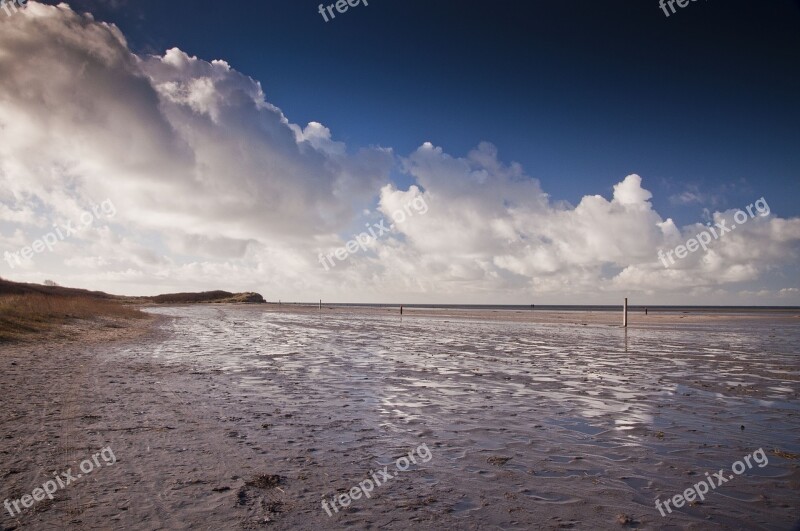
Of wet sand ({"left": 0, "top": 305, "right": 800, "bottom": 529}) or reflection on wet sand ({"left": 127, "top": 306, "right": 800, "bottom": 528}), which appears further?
reflection on wet sand ({"left": 127, "top": 306, "right": 800, "bottom": 528})

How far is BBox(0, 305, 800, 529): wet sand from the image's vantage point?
14.3 feet

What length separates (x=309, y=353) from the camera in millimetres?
17875

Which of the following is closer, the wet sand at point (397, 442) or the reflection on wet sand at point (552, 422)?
the wet sand at point (397, 442)

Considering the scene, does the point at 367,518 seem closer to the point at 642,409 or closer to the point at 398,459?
the point at 398,459

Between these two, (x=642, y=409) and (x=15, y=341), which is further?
(x=15, y=341)

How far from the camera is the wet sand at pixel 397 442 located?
14.3 feet

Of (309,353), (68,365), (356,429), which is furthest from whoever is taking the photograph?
(309,353)

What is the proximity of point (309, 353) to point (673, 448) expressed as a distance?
13825 millimetres

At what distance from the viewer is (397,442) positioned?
21.8 ft

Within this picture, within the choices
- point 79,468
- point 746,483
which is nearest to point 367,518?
point 79,468

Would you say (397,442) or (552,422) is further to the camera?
(552,422)

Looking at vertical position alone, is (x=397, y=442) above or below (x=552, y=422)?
below

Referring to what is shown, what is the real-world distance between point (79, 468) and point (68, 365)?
10013 millimetres

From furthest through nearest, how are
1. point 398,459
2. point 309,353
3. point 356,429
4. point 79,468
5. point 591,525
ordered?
1. point 309,353
2. point 356,429
3. point 398,459
4. point 79,468
5. point 591,525
